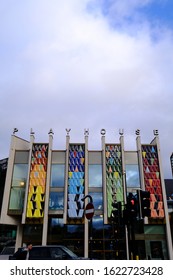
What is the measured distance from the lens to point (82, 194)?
30016mm

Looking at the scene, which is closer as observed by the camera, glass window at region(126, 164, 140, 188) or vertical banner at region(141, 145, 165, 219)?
vertical banner at region(141, 145, 165, 219)

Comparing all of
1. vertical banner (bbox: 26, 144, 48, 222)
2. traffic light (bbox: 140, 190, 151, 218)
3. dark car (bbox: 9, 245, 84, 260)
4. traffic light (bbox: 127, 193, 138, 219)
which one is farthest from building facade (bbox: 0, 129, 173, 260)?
traffic light (bbox: 140, 190, 151, 218)

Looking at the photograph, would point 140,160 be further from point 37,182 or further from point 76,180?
point 37,182

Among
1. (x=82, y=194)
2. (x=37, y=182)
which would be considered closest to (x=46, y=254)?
(x=82, y=194)

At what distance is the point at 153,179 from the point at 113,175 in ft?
16.5

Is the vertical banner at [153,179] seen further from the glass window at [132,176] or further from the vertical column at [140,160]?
the glass window at [132,176]

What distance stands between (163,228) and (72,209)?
11.0 metres

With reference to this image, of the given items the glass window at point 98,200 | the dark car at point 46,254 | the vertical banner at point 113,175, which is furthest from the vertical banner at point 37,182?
the dark car at point 46,254

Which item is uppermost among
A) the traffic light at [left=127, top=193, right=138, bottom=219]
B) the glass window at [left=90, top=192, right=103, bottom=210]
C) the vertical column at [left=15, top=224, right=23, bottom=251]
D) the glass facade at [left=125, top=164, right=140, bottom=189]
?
the glass facade at [left=125, top=164, right=140, bottom=189]

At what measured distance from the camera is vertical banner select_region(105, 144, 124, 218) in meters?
Result: 29.8

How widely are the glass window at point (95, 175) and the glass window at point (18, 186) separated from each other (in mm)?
8358

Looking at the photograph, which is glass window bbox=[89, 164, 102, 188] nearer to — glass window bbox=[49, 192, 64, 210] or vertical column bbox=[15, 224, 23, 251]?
glass window bbox=[49, 192, 64, 210]

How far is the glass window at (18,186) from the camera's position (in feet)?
98.4
